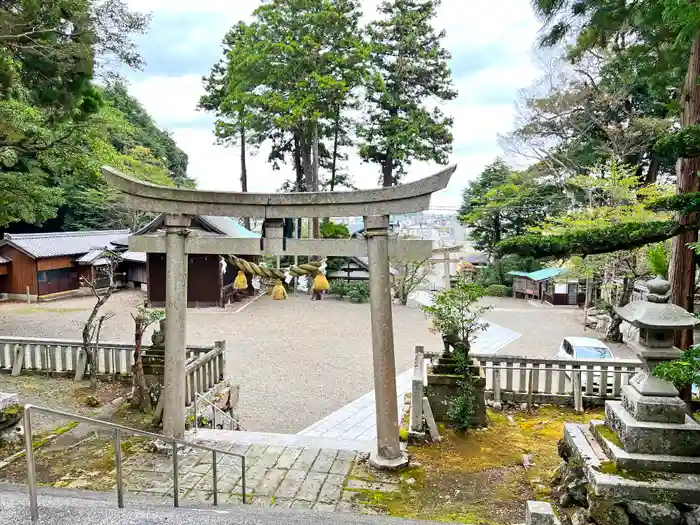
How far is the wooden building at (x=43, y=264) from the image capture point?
2303 cm

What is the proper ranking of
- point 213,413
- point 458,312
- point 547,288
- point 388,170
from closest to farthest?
point 458,312 < point 213,413 < point 547,288 < point 388,170

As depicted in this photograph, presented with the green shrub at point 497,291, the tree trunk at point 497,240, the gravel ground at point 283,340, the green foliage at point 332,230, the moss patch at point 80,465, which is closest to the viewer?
the moss patch at point 80,465

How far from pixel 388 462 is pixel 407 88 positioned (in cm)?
2600

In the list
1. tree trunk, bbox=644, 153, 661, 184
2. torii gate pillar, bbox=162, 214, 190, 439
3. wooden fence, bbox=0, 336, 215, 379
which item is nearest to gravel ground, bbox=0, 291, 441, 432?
wooden fence, bbox=0, 336, 215, 379

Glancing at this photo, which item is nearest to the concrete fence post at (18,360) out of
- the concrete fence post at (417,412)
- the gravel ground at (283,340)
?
the gravel ground at (283,340)

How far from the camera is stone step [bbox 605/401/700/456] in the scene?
4254mm

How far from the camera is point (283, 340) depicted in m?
16.4

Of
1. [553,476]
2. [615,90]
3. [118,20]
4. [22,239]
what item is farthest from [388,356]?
[22,239]

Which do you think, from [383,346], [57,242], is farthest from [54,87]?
[57,242]

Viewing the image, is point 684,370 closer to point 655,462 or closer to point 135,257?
point 655,462

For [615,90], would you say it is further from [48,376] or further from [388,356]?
[48,376]

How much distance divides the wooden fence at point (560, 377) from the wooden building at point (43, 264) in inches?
782

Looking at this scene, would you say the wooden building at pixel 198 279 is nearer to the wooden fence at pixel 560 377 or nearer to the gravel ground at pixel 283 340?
the gravel ground at pixel 283 340

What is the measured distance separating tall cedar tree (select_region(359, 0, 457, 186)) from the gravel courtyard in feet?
32.5
